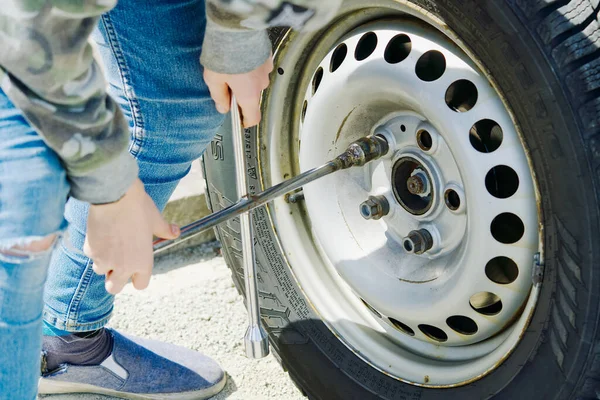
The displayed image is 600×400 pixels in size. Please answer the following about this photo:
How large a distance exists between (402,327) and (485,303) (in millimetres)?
257

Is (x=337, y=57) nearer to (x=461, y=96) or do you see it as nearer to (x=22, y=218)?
(x=461, y=96)

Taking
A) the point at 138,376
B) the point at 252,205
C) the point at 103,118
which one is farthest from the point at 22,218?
the point at 138,376

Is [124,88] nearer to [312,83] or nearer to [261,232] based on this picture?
[312,83]

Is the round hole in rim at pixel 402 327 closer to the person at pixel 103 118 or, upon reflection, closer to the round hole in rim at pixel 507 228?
the round hole in rim at pixel 507 228

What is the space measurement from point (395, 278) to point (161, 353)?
70 centimetres

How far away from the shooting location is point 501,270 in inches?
54.5

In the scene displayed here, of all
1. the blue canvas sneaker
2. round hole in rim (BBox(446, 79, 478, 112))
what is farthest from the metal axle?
the blue canvas sneaker

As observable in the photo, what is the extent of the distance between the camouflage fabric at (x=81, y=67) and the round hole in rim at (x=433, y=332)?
75 centimetres

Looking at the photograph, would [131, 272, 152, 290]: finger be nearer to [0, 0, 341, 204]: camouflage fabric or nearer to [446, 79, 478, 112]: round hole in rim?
[0, 0, 341, 204]: camouflage fabric

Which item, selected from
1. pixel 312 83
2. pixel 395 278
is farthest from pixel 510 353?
pixel 312 83

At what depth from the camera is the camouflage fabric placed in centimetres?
Result: 89

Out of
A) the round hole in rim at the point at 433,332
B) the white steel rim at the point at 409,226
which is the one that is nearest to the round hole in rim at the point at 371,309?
the white steel rim at the point at 409,226

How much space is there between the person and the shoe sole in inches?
19.1

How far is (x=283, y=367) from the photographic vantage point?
1.88 m
